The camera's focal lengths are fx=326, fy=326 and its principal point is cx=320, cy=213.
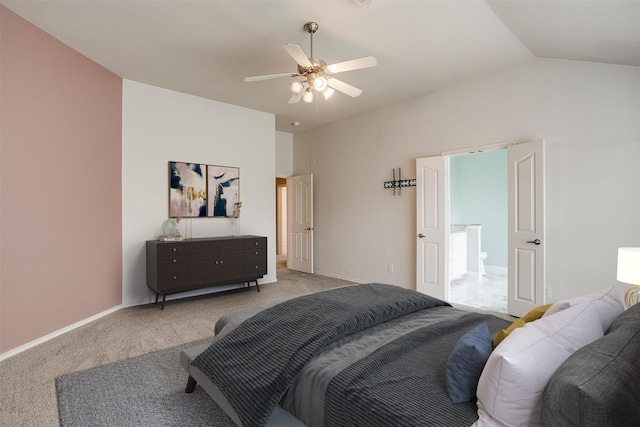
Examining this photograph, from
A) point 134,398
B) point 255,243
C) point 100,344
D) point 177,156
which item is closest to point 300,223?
point 255,243

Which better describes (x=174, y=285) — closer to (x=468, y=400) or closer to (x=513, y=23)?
(x=468, y=400)

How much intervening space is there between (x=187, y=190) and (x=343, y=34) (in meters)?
3.05

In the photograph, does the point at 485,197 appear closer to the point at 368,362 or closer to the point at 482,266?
the point at 482,266

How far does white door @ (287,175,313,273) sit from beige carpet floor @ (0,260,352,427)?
1.70m

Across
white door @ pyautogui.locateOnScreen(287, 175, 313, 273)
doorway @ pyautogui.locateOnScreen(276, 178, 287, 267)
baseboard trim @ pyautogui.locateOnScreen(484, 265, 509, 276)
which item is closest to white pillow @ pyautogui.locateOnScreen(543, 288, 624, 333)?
white door @ pyautogui.locateOnScreen(287, 175, 313, 273)

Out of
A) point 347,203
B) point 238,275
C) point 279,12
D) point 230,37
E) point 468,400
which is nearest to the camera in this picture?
point 468,400

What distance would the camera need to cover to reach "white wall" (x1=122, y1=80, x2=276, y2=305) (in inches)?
169

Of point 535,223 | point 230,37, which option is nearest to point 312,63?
point 230,37

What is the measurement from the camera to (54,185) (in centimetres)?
323

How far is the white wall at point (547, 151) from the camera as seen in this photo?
3.21 m

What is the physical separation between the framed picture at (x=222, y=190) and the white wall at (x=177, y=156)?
3.9 inches

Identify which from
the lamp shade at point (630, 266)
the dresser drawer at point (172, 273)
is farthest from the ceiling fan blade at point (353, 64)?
A: the dresser drawer at point (172, 273)

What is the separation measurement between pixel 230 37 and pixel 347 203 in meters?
3.45

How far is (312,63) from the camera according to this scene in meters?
2.93
